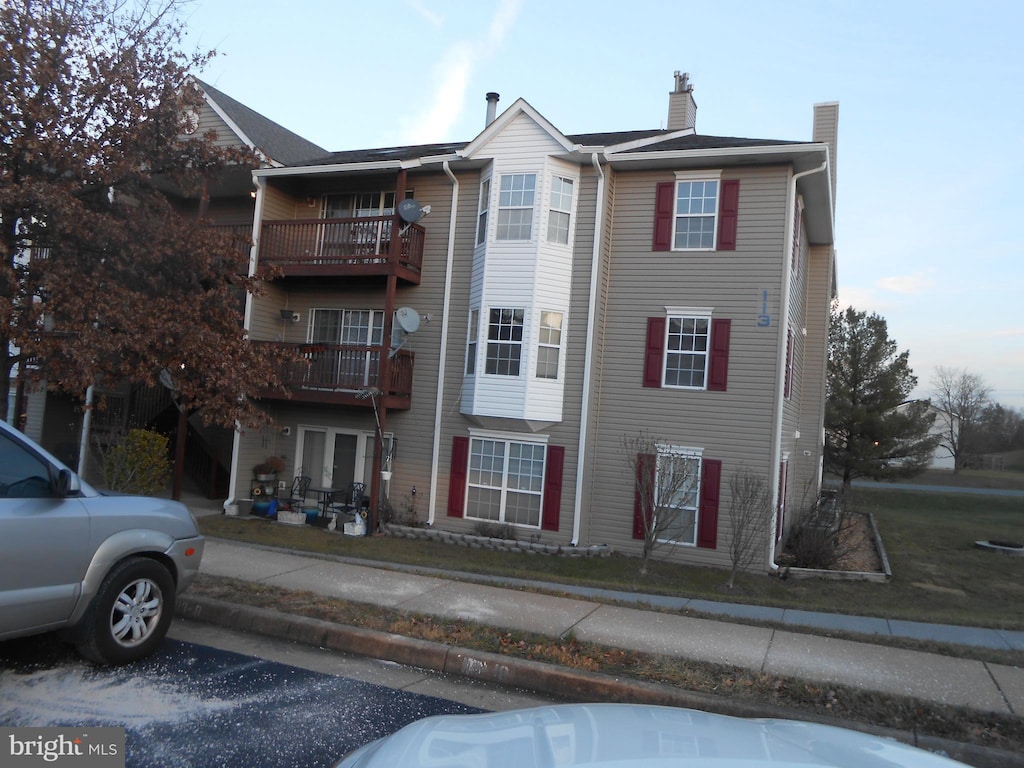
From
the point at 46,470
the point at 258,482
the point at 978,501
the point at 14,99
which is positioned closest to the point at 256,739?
the point at 46,470

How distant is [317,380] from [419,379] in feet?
7.26

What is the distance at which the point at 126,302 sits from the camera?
31.0 feet

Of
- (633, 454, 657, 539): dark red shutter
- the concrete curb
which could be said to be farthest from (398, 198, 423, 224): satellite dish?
the concrete curb

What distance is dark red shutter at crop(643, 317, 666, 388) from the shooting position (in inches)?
580

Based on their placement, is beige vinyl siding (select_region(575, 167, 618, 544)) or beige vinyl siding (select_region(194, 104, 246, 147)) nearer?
beige vinyl siding (select_region(575, 167, 618, 544))

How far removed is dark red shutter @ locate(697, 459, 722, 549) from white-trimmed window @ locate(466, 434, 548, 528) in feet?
10.5

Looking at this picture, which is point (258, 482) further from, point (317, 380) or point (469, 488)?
point (469, 488)

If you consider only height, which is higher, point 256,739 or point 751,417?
point 751,417

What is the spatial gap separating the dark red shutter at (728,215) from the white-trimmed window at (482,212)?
4909mm

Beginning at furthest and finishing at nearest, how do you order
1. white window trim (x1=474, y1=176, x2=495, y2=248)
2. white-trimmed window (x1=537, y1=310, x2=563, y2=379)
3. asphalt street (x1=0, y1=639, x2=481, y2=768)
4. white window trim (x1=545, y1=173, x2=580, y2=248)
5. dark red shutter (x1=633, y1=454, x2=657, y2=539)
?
white window trim (x1=474, y1=176, x2=495, y2=248) < white window trim (x1=545, y1=173, x2=580, y2=248) < white-trimmed window (x1=537, y1=310, x2=563, y2=379) < dark red shutter (x1=633, y1=454, x2=657, y2=539) < asphalt street (x1=0, y1=639, x2=481, y2=768)

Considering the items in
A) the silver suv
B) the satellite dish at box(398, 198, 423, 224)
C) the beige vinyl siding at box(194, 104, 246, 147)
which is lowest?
the silver suv

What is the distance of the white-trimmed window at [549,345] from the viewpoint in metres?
15.0

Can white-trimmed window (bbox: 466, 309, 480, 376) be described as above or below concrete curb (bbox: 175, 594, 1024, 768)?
above

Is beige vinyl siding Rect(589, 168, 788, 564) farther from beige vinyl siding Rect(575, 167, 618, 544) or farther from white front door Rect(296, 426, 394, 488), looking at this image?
white front door Rect(296, 426, 394, 488)
